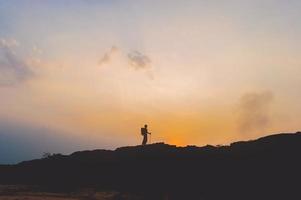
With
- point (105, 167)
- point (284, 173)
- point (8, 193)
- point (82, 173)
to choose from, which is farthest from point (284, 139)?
point (8, 193)

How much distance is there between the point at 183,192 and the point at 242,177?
2883 millimetres

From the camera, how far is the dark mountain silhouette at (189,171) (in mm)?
18000

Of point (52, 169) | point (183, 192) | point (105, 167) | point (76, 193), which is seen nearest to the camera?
point (183, 192)

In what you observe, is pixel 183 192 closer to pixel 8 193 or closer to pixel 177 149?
pixel 177 149

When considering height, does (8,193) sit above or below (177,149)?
below

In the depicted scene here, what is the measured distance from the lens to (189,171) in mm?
20453

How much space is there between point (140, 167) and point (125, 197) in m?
3.61

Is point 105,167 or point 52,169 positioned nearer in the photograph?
point 105,167

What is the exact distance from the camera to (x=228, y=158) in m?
19.8

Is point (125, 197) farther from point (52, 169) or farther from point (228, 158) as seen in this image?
point (52, 169)

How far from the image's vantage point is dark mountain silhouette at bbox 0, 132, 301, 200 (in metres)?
18.0

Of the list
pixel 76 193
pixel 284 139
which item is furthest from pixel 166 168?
pixel 284 139

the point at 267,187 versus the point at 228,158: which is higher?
the point at 228,158

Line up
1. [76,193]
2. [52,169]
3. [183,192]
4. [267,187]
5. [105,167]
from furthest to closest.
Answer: [52,169] < [105,167] < [76,193] < [183,192] < [267,187]
